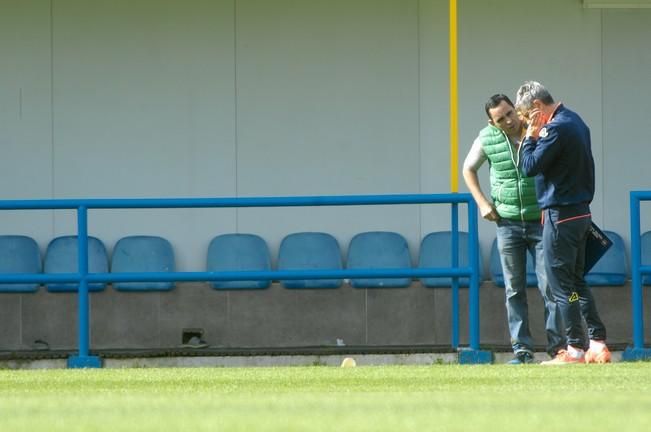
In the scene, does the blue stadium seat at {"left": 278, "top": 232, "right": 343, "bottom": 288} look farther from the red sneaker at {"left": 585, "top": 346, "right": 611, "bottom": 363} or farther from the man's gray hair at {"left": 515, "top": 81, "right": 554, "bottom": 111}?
the man's gray hair at {"left": 515, "top": 81, "right": 554, "bottom": 111}

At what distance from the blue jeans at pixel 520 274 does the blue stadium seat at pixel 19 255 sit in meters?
4.00

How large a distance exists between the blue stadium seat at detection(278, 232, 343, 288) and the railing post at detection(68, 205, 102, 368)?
1992 millimetres

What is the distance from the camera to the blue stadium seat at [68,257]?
39.6 feet

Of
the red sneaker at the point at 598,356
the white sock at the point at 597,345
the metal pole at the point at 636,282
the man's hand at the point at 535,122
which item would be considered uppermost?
the man's hand at the point at 535,122

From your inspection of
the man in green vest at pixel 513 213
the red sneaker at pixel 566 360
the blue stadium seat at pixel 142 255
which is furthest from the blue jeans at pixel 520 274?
the blue stadium seat at pixel 142 255

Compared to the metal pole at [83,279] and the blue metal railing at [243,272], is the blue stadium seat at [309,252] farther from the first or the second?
the metal pole at [83,279]

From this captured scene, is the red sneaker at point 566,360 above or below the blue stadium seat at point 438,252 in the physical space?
below

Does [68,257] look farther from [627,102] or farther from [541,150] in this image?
[541,150]

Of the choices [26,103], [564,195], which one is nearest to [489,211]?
[564,195]

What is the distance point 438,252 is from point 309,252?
0.93m

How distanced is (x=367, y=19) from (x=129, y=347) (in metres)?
2.99

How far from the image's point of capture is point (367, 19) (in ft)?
41.1

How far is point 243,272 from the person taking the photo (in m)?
10.4

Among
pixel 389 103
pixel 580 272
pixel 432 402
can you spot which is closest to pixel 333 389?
pixel 432 402
